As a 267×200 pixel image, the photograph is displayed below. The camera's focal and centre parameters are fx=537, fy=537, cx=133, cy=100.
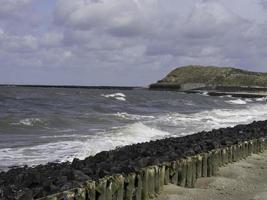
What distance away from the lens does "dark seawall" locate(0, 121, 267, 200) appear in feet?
23.1

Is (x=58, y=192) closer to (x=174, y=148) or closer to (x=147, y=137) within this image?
(x=174, y=148)

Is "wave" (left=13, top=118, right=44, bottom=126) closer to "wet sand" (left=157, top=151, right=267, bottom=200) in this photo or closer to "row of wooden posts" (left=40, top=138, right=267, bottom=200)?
"row of wooden posts" (left=40, top=138, right=267, bottom=200)

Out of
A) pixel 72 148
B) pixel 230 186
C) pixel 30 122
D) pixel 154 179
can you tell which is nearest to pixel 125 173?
pixel 154 179

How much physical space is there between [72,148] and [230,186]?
7.29m

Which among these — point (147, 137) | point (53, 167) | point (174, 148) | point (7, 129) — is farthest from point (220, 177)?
point (7, 129)

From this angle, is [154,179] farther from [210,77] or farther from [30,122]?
[210,77]

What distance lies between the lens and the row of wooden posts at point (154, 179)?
281 inches

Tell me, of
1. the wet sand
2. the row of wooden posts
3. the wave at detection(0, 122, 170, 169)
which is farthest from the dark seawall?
the wave at detection(0, 122, 170, 169)

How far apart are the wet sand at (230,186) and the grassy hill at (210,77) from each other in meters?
119

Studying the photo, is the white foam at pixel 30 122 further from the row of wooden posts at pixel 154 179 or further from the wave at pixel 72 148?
the row of wooden posts at pixel 154 179

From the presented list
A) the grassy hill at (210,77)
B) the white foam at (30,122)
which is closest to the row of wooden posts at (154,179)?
the white foam at (30,122)

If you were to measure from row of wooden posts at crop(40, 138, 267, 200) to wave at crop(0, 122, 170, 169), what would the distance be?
13.7 ft

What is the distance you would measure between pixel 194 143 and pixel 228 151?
80cm

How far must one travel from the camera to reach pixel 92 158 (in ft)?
34.3
